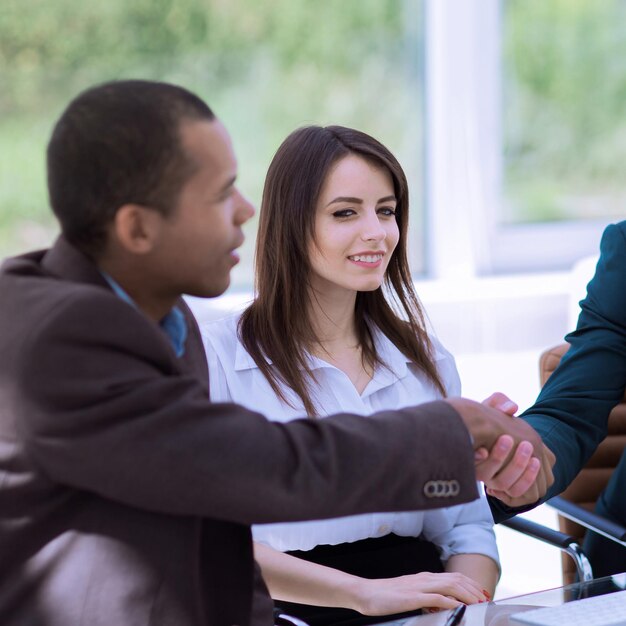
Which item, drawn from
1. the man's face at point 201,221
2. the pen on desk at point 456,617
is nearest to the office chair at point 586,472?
the pen on desk at point 456,617

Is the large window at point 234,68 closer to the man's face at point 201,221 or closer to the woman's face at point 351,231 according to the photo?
the woman's face at point 351,231

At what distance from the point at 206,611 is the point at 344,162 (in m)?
1.16

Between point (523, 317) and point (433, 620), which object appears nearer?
point (433, 620)

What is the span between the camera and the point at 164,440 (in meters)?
0.94

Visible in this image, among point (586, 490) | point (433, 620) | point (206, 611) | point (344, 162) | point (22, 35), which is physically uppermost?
point (22, 35)

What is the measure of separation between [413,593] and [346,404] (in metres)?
0.46

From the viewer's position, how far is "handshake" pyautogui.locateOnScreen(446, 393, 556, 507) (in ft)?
3.75

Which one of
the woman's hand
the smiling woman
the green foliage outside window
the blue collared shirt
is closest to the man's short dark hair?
the blue collared shirt

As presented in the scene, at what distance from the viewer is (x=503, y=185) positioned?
11.7 feet

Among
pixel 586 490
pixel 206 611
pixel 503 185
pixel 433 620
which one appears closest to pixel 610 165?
pixel 503 185

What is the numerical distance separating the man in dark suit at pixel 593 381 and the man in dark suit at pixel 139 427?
814 millimetres

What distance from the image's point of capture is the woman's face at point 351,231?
6.57ft

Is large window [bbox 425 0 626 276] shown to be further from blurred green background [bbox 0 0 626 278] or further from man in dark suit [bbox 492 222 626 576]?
man in dark suit [bbox 492 222 626 576]

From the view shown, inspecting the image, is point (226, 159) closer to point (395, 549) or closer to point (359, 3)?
point (395, 549)
